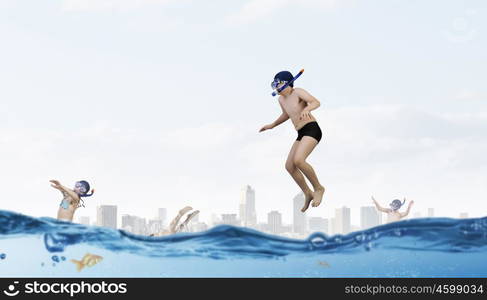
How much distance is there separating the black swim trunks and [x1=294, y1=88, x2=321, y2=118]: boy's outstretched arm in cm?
19

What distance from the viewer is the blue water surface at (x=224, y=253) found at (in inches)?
377

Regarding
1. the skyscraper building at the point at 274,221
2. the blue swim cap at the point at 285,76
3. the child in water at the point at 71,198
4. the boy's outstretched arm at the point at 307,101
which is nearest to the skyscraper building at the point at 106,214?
the child in water at the point at 71,198

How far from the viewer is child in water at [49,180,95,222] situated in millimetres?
→ 10516

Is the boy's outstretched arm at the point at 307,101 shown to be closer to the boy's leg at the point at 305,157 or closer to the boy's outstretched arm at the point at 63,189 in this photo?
the boy's leg at the point at 305,157

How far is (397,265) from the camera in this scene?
9.84 metres

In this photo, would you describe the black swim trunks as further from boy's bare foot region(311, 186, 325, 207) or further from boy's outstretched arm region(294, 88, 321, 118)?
boy's bare foot region(311, 186, 325, 207)

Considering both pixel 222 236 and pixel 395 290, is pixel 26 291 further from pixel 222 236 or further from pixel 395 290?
pixel 395 290

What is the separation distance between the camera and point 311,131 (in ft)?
30.4

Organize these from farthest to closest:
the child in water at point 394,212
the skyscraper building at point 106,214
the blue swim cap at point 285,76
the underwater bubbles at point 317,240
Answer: the child in water at point 394,212 → the skyscraper building at point 106,214 → the underwater bubbles at point 317,240 → the blue swim cap at point 285,76

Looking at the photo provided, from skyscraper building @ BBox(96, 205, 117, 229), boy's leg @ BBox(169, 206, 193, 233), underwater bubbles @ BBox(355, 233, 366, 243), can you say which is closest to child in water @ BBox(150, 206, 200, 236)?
boy's leg @ BBox(169, 206, 193, 233)

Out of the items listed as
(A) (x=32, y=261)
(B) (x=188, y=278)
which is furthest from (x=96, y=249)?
(B) (x=188, y=278)

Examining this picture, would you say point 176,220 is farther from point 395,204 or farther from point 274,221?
point 274,221

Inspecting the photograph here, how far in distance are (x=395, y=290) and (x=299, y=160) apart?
2.38 meters

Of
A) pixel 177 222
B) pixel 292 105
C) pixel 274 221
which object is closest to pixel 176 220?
pixel 177 222
